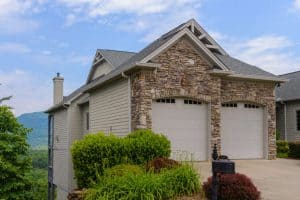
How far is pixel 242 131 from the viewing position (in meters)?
21.7

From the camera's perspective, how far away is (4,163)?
2058cm

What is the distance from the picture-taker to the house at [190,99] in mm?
18172

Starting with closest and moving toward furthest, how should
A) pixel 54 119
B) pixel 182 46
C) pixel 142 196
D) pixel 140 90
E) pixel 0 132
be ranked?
pixel 142 196
pixel 140 90
pixel 182 46
pixel 0 132
pixel 54 119

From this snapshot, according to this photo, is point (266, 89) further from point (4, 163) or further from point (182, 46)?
point (4, 163)

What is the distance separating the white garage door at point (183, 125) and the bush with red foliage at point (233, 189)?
7.99m

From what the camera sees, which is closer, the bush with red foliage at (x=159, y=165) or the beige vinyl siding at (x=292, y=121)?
the bush with red foliage at (x=159, y=165)

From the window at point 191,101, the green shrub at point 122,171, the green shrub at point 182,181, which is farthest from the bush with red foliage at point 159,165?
the window at point 191,101

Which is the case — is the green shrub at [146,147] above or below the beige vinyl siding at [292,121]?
below

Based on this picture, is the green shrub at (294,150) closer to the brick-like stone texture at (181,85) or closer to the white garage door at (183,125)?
the brick-like stone texture at (181,85)

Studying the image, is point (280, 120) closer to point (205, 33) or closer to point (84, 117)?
point (205, 33)

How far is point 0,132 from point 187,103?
9815 mm

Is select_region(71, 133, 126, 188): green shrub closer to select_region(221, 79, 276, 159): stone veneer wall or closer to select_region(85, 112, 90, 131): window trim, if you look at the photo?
select_region(221, 79, 276, 159): stone veneer wall

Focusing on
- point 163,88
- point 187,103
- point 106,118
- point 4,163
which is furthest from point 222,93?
point 4,163

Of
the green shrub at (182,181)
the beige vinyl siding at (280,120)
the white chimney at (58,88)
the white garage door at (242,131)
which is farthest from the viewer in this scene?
the white chimney at (58,88)
